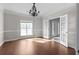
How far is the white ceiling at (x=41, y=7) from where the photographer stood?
171 cm

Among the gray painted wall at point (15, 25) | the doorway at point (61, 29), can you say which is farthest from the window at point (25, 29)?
the doorway at point (61, 29)

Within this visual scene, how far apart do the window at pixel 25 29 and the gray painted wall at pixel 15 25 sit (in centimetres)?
6

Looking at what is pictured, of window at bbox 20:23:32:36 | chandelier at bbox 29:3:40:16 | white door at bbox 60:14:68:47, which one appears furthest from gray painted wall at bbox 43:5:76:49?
window at bbox 20:23:32:36

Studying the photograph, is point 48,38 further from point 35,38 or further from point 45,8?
point 45,8

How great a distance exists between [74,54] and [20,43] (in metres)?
1.05

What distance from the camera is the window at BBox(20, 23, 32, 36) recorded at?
70.6 inches

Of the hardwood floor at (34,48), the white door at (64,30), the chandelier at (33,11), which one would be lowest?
the hardwood floor at (34,48)

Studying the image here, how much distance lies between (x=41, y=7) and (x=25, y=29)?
0.53m

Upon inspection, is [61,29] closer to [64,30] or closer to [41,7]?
[64,30]

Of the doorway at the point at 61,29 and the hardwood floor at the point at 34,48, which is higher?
the doorway at the point at 61,29

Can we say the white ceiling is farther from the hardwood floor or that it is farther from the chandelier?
the hardwood floor

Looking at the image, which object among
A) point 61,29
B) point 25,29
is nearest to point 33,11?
point 25,29

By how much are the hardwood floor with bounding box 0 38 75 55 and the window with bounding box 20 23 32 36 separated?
0.14 meters

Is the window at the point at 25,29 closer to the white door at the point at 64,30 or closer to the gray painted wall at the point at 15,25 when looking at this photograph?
the gray painted wall at the point at 15,25
